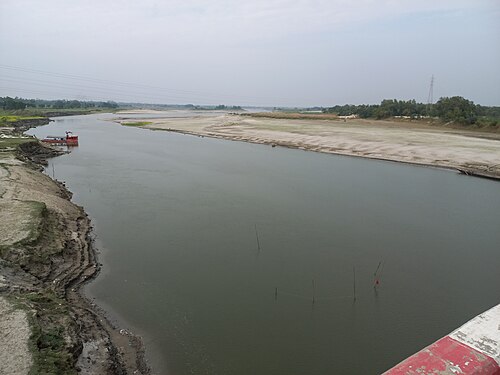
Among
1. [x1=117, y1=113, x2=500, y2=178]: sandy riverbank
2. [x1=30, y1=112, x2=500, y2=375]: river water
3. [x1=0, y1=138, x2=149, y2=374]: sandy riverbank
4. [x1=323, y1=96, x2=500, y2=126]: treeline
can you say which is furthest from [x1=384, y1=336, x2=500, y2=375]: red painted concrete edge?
[x1=323, y1=96, x2=500, y2=126]: treeline

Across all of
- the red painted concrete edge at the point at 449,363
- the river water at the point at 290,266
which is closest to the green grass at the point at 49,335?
the river water at the point at 290,266

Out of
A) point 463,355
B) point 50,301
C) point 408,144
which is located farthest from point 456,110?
point 50,301

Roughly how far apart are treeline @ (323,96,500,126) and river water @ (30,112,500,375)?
2933 centimetres

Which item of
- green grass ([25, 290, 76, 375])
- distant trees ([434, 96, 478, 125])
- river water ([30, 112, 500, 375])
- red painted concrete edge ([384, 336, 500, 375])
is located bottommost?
river water ([30, 112, 500, 375])

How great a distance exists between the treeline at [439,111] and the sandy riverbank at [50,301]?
48209 millimetres

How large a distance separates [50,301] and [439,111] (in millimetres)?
57965

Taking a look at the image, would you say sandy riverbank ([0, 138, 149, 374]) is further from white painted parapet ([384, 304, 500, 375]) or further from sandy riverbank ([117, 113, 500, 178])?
sandy riverbank ([117, 113, 500, 178])

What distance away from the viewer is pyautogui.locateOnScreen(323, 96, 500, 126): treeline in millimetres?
47562

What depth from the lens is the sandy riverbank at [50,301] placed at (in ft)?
21.1

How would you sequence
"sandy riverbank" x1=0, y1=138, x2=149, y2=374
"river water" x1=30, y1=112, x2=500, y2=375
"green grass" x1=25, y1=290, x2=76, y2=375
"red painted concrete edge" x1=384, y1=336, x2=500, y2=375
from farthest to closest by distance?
"river water" x1=30, y1=112, x2=500, y2=375 < "sandy riverbank" x1=0, y1=138, x2=149, y2=374 < "green grass" x1=25, y1=290, x2=76, y2=375 < "red painted concrete edge" x1=384, y1=336, x2=500, y2=375

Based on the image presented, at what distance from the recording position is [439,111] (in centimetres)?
5400

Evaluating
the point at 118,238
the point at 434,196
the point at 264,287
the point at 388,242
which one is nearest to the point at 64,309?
the point at 264,287

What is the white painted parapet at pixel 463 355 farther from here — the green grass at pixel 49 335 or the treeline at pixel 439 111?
the treeline at pixel 439 111

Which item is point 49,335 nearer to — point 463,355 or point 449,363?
point 449,363
